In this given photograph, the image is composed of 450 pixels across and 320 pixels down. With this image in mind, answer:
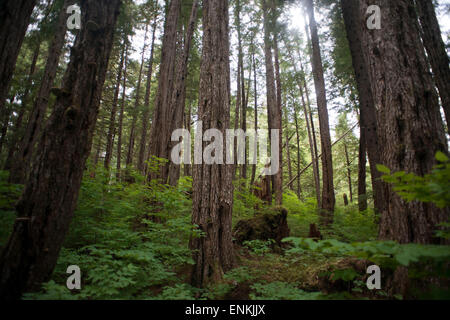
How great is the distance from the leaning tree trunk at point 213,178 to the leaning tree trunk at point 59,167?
1979mm

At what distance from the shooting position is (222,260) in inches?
156

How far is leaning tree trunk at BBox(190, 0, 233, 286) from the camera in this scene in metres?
3.74

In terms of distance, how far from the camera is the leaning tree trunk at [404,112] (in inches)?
103

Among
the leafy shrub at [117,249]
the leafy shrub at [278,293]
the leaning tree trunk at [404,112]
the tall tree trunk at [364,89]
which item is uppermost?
the tall tree trunk at [364,89]

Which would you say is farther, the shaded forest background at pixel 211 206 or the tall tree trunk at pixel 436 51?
the tall tree trunk at pixel 436 51

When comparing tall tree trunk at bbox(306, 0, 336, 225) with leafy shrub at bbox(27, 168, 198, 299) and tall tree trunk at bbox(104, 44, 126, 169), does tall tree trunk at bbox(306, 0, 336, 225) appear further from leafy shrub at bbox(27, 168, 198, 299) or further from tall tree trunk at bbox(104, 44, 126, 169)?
tall tree trunk at bbox(104, 44, 126, 169)

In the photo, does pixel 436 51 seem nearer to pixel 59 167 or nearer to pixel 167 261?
pixel 167 261

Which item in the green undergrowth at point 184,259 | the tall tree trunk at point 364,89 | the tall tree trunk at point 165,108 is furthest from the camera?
the tall tree trunk at point 165,108

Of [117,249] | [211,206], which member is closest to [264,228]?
[211,206]

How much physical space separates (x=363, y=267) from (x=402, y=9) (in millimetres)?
4094

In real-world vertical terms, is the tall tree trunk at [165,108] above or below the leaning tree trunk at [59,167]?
above

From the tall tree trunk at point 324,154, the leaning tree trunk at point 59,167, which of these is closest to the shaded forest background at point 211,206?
the leaning tree trunk at point 59,167

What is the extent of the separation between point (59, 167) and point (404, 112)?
4595 millimetres

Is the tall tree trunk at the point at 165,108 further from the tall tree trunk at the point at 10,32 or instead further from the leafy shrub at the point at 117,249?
the tall tree trunk at the point at 10,32
